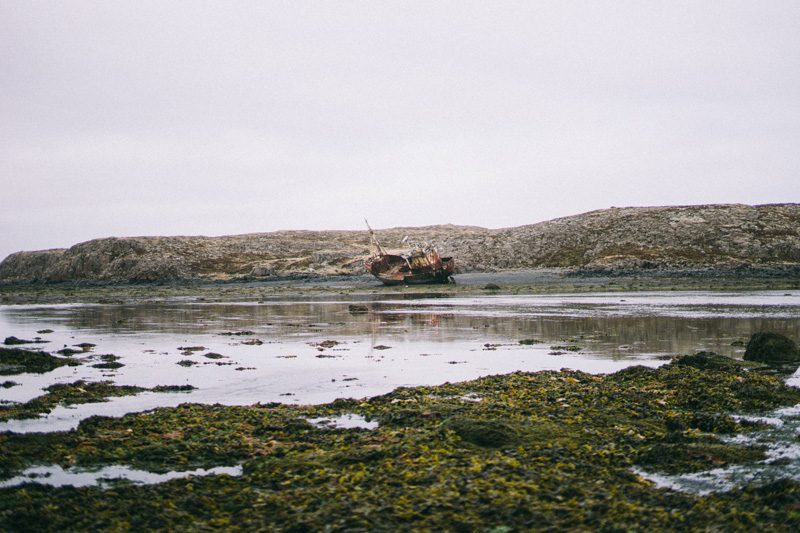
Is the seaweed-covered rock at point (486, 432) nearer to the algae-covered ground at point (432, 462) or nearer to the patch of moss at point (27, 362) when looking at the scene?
the algae-covered ground at point (432, 462)

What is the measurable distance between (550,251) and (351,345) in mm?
76527

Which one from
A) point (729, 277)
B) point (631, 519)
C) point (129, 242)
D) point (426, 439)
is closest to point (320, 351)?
point (426, 439)

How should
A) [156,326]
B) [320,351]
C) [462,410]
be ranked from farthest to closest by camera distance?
[156,326], [320,351], [462,410]

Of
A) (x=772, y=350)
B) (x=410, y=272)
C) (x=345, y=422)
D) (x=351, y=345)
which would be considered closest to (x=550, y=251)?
(x=410, y=272)

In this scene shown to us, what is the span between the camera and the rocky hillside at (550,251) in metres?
74.7

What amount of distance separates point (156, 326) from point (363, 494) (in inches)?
919

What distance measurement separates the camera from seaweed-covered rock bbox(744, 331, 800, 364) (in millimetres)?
14376

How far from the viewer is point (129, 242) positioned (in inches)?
4227

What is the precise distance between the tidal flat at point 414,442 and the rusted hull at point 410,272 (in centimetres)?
4766

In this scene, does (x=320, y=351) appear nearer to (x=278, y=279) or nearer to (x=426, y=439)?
(x=426, y=439)

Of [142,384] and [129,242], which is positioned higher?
[129,242]

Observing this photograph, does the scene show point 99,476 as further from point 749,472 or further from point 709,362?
point 709,362

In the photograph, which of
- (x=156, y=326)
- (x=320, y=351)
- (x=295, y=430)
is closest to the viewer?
(x=295, y=430)

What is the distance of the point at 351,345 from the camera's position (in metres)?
19.6
